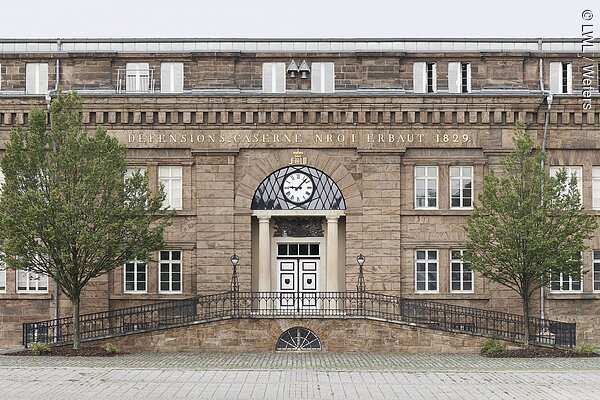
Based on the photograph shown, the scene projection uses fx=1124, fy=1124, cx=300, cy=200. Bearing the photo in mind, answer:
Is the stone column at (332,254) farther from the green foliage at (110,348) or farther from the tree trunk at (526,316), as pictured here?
the green foliage at (110,348)

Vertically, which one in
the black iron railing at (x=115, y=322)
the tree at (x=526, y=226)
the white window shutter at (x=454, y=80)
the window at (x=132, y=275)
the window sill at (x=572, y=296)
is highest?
the white window shutter at (x=454, y=80)

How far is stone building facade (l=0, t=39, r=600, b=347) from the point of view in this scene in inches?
1566

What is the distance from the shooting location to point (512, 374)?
29.7m

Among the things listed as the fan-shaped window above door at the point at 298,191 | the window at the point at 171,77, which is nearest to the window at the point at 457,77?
the fan-shaped window above door at the point at 298,191

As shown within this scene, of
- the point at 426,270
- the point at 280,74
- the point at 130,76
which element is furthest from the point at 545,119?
the point at 130,76

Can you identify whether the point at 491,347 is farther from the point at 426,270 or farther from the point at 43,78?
the point at 43,78

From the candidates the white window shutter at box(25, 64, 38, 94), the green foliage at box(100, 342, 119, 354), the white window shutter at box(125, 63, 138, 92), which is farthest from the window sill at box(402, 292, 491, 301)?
the white window shutter at box(25, 64, 38, 94)

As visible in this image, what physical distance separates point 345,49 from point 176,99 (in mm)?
6379

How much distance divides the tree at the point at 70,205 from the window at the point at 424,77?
10.7 meters

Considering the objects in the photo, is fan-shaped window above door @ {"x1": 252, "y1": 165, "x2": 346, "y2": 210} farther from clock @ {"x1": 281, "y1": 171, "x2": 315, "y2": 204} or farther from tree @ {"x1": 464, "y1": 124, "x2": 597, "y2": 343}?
tree @ {"x1": 464, "y1": 124, "x2": 597, "y2": 343}

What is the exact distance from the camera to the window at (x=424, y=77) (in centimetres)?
4062

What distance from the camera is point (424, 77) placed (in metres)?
40.7

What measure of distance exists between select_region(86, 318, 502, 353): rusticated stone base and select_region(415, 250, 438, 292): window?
350 centimetres

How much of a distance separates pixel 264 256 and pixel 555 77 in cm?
1242
